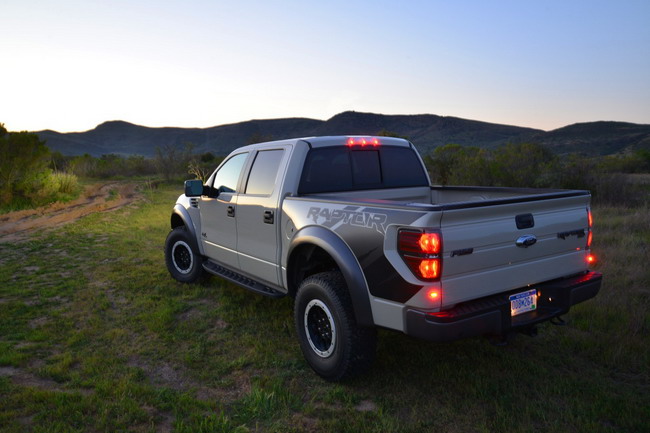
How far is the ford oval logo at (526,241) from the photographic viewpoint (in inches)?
121

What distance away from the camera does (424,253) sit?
274cm

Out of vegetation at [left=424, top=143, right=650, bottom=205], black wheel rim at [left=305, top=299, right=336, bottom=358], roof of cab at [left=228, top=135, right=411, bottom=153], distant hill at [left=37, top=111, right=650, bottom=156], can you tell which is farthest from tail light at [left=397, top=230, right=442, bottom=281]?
distant hill at [left=37, top=111, right=650, bottom=156]

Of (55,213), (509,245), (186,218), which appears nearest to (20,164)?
(55,213)

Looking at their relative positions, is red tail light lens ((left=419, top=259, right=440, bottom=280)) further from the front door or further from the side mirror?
the side mirror

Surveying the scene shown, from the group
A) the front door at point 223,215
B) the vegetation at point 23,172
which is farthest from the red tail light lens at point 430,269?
the vegetation at point 23,172

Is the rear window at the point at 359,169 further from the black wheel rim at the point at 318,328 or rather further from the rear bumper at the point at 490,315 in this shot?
the rear bumper at the point at 490,315

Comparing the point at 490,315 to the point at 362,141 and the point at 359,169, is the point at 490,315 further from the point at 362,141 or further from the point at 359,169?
the point at 362,141

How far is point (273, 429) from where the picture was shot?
2898 millimetres

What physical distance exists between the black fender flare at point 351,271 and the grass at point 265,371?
644mm

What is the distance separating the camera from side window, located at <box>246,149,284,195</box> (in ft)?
14.5

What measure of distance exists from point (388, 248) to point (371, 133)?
71.5 metres

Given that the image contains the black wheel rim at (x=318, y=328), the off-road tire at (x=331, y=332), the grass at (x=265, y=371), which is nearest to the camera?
the grass at (x=265, y=371)

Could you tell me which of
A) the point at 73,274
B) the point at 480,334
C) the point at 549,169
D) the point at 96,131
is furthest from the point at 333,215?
the point at 96,131

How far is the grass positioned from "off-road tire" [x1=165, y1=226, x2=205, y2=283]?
0.71 feet
